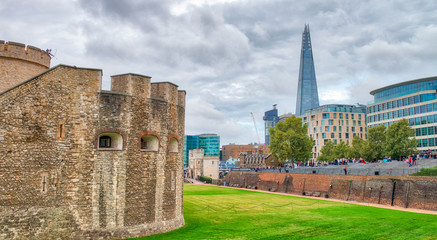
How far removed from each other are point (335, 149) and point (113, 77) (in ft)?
206

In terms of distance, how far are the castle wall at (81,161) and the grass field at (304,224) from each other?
2.40m

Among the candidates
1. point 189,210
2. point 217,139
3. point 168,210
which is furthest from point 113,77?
point 217,139

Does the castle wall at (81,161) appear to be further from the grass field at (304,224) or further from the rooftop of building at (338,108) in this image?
the rooftop of building at (338,108)

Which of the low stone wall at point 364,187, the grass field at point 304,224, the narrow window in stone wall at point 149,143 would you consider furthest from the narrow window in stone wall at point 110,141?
the low stone wall at point 364,187

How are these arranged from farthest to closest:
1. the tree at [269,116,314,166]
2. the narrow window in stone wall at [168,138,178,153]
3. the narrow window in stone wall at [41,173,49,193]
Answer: the tree at [269,116,314,166], the narrow window in stone wall at [168,138,178,153], the narrow window in stone wall at [41,173,49,193]

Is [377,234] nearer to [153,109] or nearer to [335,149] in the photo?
[153,109]

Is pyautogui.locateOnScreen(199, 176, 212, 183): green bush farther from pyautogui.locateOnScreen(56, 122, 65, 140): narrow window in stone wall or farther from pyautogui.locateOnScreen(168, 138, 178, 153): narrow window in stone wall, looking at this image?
pyautogui.locateOnScreen(56, 122, 65, 140): narrow window in stone wall

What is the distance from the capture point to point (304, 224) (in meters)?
24.0

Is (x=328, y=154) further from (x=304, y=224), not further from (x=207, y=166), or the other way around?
(x=304, y=224)

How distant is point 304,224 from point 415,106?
60.9 meters

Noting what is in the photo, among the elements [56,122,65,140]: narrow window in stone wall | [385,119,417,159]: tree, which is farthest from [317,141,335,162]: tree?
[56,122,65,140]: narrow window in stone wall

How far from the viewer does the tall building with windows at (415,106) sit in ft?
Result: 225

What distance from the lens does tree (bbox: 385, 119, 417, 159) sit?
48938mm

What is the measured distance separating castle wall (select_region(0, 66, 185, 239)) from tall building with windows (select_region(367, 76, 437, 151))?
212ft
